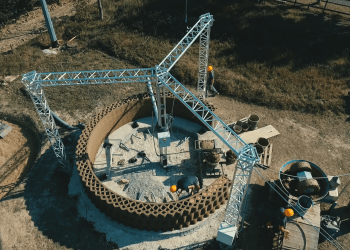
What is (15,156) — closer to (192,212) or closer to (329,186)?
(192,212)

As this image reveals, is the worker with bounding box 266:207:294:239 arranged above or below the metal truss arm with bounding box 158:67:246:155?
below

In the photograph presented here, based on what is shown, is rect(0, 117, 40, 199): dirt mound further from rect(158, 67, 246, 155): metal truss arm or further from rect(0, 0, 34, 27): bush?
rect(0, 0, 34, 27): bush

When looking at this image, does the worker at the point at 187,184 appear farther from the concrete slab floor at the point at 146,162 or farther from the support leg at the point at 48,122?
the support leg at the point at 48,122

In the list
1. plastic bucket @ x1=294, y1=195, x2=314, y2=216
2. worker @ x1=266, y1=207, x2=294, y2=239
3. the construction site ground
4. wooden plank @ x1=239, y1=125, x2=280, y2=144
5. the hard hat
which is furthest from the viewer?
wooden plank @ x1=239, y1=125, x2=280, y2=144

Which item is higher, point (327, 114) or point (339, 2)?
point (339, 2)

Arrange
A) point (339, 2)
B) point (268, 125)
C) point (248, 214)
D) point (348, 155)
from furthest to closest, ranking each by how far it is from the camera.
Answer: point (339, 2) < point (268, 125) < point (348, 155) < point (248, 214)

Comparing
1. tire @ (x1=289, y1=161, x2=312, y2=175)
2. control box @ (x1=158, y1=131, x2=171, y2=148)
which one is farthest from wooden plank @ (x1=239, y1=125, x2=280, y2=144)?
control box @ (x1=158, y1=131, x2=171, y2=148)

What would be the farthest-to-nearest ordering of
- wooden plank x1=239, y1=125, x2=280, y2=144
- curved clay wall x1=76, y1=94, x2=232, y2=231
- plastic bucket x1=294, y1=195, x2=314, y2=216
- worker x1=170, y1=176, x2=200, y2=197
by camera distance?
1. wooden plank x1=239, y1=125, x2=280, y2=144
2. worker x1=170, y1=176, x2=200, y2=197
3. curved clay wall x1=76, y1=94, x2=232, y2=231
4. plastic bucket x1=294, y1=195, x2=314, y2=216

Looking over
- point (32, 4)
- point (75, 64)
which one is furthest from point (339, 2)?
point (32, 4)
